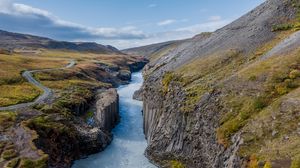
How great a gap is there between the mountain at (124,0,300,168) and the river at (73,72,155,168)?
280cm

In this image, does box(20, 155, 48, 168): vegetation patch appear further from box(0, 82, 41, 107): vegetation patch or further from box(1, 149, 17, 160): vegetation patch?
box(0, 82, 41, 107): vegetation patch

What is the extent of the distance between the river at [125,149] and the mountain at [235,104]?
9.19 feet

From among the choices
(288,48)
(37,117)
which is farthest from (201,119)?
(37,117)

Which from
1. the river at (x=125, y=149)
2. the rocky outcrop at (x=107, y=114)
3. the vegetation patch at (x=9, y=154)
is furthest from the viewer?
the rocky outcrop at (x=107, y=114)

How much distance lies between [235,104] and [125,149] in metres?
28.0

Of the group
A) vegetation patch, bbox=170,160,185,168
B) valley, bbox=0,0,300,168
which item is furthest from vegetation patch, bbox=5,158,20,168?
vegetation patch, bbox=170,160,185,168

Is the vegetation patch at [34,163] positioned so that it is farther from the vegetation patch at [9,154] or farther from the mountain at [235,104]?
the mountain at [235,104]

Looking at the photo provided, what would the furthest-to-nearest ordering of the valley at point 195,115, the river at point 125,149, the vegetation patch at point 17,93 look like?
1. the vegetation patch at point 17,93
2. the river at point 125,149
3. the valley at point 195,115

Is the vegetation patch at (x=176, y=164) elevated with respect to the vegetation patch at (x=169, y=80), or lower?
lower

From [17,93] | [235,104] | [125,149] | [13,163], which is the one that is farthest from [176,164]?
[17,93]

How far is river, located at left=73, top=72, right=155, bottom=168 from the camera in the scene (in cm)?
5944

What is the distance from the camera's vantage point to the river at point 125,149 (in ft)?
195

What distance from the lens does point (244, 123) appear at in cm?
4306

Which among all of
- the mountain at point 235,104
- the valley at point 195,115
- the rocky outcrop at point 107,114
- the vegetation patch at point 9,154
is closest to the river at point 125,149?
the valley at point 195,115
